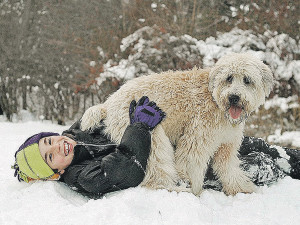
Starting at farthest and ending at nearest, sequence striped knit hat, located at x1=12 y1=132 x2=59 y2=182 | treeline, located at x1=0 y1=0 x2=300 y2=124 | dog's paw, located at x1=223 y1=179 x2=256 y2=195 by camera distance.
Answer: treeline, located at x1=0 y1=0 x2=300 y2=124 → dog's paw, located at x1=223 y1=179 x2=256 y2=195 → striped knit hat, located at x1=12 y1=132 x2=59 y2=182

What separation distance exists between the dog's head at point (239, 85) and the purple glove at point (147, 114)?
54cm

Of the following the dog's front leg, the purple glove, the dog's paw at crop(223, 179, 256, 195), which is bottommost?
the dog's paw at crop(223, 179, 256, 195)

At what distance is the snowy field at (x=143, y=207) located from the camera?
2.12 metres

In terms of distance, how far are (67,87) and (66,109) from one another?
57cm

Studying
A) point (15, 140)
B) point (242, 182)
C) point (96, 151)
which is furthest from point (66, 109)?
point (242, 182)

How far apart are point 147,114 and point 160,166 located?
0.47 meters

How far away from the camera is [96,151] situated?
2.97 metres

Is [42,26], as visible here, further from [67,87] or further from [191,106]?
[191,106]

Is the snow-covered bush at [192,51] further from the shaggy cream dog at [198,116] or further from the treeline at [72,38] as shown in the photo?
the shaggy cream dog at [198,116]

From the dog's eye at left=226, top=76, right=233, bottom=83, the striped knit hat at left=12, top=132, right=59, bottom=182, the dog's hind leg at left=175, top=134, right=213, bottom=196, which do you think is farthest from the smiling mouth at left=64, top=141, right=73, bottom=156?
the dog's eye at left=226, top=76, right=233, bottom=83

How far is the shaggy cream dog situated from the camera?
280cm

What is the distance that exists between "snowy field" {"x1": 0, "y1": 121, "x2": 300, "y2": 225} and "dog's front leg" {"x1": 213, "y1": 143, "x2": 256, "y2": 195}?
4.5 inches

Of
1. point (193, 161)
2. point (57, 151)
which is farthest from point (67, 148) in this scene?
point (193, 161)

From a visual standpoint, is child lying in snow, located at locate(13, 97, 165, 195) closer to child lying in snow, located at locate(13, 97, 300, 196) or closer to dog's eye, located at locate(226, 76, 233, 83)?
child lying in snow, located at locate(13, 97, 300, 196)
